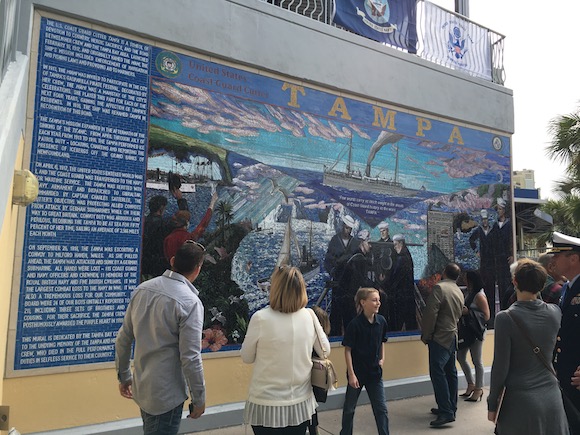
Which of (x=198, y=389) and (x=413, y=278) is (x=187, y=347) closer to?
(x=198, y=389)

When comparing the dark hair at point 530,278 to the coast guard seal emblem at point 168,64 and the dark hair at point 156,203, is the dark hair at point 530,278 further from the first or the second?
the coast guard seal emblem at point 168,64

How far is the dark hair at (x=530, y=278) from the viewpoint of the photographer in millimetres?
3152

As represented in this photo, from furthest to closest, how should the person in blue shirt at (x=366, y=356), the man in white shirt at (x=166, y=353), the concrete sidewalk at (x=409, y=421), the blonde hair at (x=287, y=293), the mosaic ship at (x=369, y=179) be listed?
the mosaic ship at (x=369, y=179), the concrete sidewalk at (x=409, y=421), the person in blue shirt at (x=366, y=356), the blonde hair at (x=287, y=293), the man in white shirt at (x=166, y=353)

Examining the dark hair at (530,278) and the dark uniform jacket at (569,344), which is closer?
the dark hair at (530,278)

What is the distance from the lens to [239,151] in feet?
19.5

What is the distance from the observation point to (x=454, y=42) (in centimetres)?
861

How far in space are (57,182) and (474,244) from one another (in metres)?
6.63

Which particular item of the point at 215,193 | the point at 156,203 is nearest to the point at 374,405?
the point at 215,193

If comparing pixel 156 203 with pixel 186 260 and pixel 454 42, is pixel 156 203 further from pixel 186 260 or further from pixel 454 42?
pixel 454 42

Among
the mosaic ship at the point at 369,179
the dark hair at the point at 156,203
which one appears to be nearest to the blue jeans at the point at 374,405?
the dark hair at the point at 156,203

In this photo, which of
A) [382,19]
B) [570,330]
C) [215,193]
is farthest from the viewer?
[382,19]

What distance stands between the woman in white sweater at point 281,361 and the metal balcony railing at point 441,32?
4.95 meters

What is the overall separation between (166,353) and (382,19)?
6.52m

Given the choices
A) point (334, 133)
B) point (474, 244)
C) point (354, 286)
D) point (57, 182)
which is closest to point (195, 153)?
point (57, 182)
